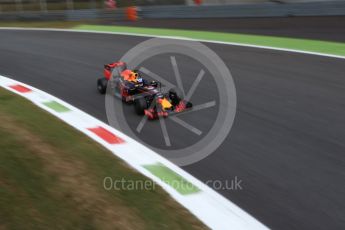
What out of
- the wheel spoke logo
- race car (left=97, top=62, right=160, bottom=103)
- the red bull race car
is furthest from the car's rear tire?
race car (left=97, top=62, right=160, bottom=103)

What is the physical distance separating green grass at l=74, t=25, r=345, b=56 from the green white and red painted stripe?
6.85m

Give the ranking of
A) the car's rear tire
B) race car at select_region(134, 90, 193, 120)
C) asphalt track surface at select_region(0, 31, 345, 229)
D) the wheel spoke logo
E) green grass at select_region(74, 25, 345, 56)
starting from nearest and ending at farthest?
asphalt track surface at select_region(0, 31, 345, 229)
the wheel spoke logo
race car at select_region(134, 90, 193, 120)
the car's rear tire
green grass at select_region(74, 25, 345, 56)

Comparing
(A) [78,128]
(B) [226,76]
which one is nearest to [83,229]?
(A) [78,128]

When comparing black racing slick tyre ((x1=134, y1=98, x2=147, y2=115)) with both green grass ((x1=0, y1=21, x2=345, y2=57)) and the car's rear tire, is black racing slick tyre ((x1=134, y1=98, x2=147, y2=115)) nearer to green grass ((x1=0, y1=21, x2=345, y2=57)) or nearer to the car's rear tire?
the car's rear tire

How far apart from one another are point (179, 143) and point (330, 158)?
1972 mm

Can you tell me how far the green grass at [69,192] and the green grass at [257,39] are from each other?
25.5ft

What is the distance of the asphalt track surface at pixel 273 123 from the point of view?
176 inches

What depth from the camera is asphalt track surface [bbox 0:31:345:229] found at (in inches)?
176

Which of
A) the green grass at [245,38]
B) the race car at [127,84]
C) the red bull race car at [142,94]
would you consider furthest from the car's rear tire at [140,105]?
the green grass at [245,38]

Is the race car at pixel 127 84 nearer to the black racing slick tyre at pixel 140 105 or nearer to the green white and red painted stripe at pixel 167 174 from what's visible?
the black racing slick tyre at pixel 140 105

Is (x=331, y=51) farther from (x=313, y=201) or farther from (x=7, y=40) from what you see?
(x=7, y=40)

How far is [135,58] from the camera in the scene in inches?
456

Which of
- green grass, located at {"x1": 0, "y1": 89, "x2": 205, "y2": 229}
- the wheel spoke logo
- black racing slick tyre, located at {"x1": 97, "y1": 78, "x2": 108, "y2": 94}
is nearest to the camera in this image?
green grass, located at {"x1": 0, "y1": 89, "x2": 205, "y2": 229}

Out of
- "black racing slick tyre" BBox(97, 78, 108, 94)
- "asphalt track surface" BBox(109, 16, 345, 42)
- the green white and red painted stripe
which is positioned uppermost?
"asphalt track surface" BBox(109, 16, 345, 42)
